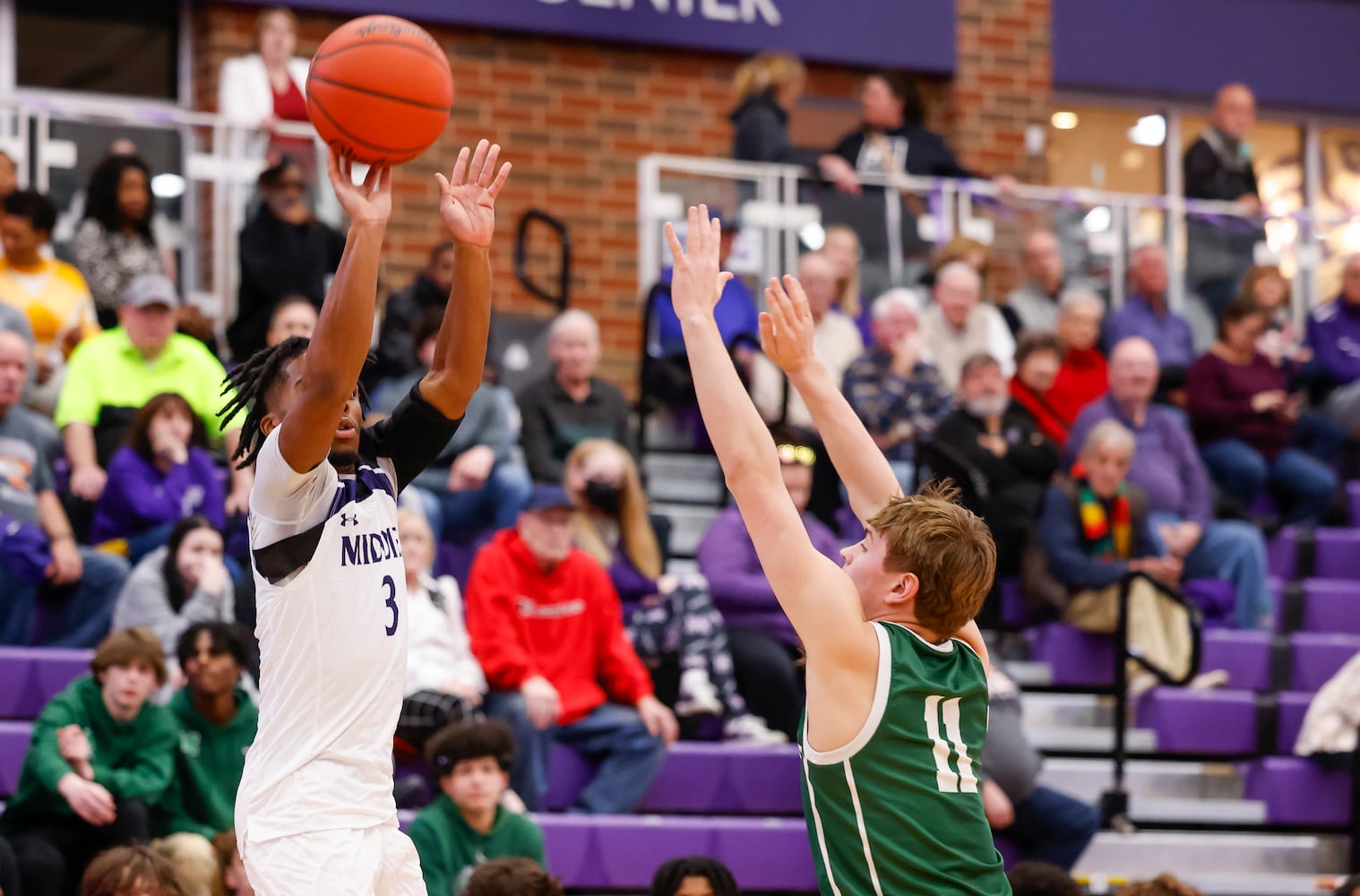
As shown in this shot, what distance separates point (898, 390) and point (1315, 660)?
8.11 ft

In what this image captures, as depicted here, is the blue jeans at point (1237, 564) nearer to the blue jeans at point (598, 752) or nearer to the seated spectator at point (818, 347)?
the seated spectator at point (818, 347)

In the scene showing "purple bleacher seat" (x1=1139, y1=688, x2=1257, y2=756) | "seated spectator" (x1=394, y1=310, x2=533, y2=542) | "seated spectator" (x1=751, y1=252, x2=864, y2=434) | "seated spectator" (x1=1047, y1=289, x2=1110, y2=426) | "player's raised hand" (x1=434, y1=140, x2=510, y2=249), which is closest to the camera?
"player's raised hand" (x1=434, y1=140, x2=510, y2=249)

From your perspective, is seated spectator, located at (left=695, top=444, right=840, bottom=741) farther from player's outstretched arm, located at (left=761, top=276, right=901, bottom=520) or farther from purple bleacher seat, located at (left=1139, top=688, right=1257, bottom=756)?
player's outstretched arm, located at (left=761, top=276, right=901, bottom=520)

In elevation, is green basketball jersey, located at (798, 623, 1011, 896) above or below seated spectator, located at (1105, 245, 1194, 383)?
below

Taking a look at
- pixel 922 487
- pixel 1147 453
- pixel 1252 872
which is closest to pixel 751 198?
pixel 1147 453

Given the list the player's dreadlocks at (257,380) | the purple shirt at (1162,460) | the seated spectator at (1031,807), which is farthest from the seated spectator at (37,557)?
the purple shirt at (1162,460)

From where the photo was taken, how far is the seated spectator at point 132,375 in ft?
28.0

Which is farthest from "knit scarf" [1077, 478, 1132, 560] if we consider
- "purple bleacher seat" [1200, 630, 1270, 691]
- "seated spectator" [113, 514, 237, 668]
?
"seated spectator" [113, 514, 237, 668]

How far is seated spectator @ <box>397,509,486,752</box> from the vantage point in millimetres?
7488

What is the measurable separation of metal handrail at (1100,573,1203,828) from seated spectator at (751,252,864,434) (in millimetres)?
1882

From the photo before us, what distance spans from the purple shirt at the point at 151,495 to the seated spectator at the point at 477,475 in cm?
98

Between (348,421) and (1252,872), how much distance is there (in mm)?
6034

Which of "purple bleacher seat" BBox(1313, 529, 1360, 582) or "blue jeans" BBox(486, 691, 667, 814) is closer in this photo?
"blue jeans" BBox(486, 691, 667, 814)

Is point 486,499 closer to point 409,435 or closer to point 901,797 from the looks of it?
point 409,435
